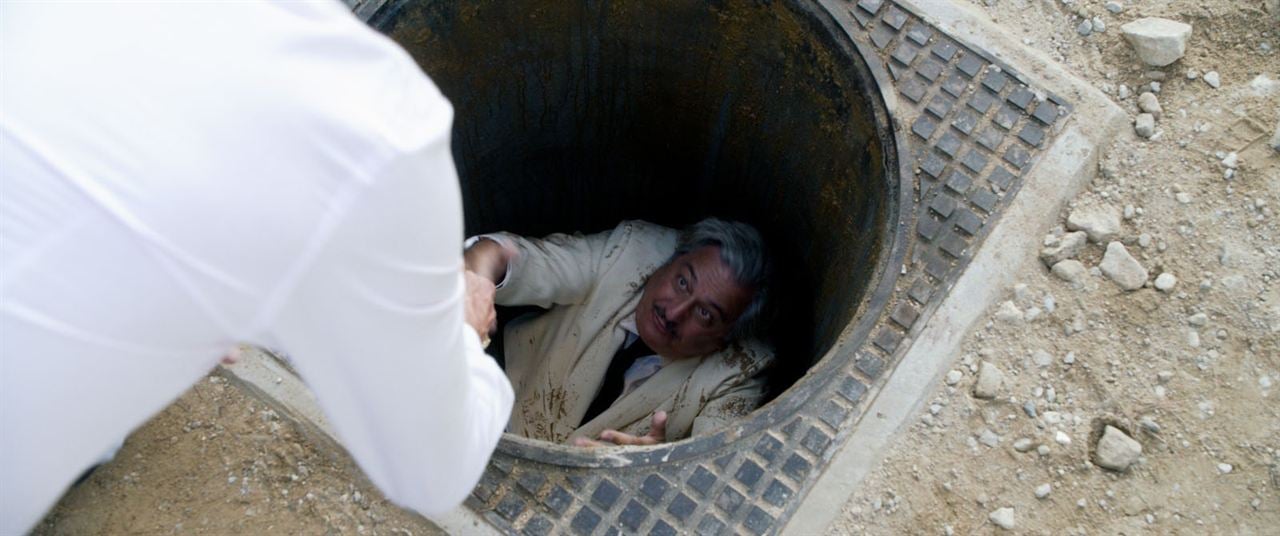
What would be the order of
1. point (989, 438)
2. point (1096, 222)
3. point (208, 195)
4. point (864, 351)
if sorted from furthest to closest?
1. point (1096, 222)
2. point (864, 351)
3. point (989, 438)
4. point (208, 195)

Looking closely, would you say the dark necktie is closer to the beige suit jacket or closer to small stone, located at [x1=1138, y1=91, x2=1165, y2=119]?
the beige suit jacket

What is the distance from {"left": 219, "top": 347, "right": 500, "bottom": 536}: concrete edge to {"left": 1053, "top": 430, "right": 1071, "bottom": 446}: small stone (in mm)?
1064

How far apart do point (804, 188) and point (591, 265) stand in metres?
0.62

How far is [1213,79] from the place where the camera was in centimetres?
224

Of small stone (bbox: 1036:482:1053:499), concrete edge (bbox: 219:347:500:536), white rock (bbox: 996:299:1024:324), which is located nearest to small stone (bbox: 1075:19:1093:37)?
white rock (bbox: 996:299:1024:324)

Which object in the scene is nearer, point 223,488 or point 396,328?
point 396,328

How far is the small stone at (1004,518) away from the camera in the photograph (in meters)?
1.79

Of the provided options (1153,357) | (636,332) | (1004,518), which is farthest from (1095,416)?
(636,332)

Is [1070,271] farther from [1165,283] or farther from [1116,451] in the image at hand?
[1116,451]

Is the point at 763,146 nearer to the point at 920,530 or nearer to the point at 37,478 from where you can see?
the point at 920,530

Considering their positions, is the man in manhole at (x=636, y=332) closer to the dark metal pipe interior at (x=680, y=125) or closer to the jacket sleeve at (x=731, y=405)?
the jacket sleeve at (x=731, y=405)

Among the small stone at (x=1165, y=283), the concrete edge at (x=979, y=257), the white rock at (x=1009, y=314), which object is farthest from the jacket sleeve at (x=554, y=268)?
the small stone at (x=1165, y=283)

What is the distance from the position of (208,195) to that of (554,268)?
72.8 inches

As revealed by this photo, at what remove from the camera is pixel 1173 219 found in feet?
6.88
